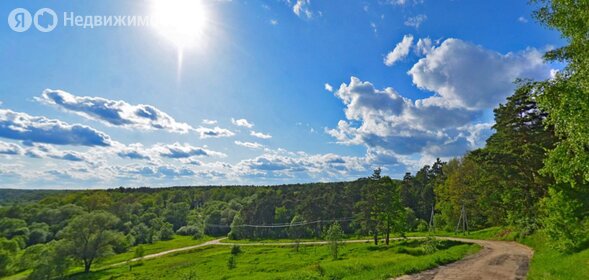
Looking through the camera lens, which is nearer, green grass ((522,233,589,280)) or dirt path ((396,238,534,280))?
green grass ((522,233,589,280))

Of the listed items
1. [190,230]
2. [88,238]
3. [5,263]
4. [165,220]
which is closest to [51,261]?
[88,238]

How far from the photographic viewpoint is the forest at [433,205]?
51.2ft

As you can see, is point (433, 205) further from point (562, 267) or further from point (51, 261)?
point (51, 261)

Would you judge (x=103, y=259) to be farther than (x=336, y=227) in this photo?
Yes

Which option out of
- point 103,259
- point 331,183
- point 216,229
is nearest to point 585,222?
point 103,259

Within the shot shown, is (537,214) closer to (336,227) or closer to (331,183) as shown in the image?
(336,227)

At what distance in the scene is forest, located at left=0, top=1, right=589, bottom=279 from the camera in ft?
51.2

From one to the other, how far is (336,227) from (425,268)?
101 ft

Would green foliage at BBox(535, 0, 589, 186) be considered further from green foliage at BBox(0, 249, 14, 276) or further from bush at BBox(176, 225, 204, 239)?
bush at BBox(176, 225, 204, 239)

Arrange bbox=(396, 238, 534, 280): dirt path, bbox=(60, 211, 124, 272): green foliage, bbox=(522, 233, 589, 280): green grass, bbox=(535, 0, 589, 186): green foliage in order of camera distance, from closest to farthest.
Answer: bbox=(535, 0, 589, 186): green foliage, bbox=(522, 233, 589, 280): green grass, bbox=(396, 238, 534, 280): dirt path, bbox=(60, 211, 124, 272): green foliage

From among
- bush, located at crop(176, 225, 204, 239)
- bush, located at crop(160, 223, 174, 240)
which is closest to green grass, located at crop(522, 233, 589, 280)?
bush, located at crop(176, 225, 204, 239)

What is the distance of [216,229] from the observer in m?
142

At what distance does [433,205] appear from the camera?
96938mm

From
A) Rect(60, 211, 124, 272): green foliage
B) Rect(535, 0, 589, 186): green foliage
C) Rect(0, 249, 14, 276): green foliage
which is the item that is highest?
Rect(535, 0, 589, 186): green foliage
